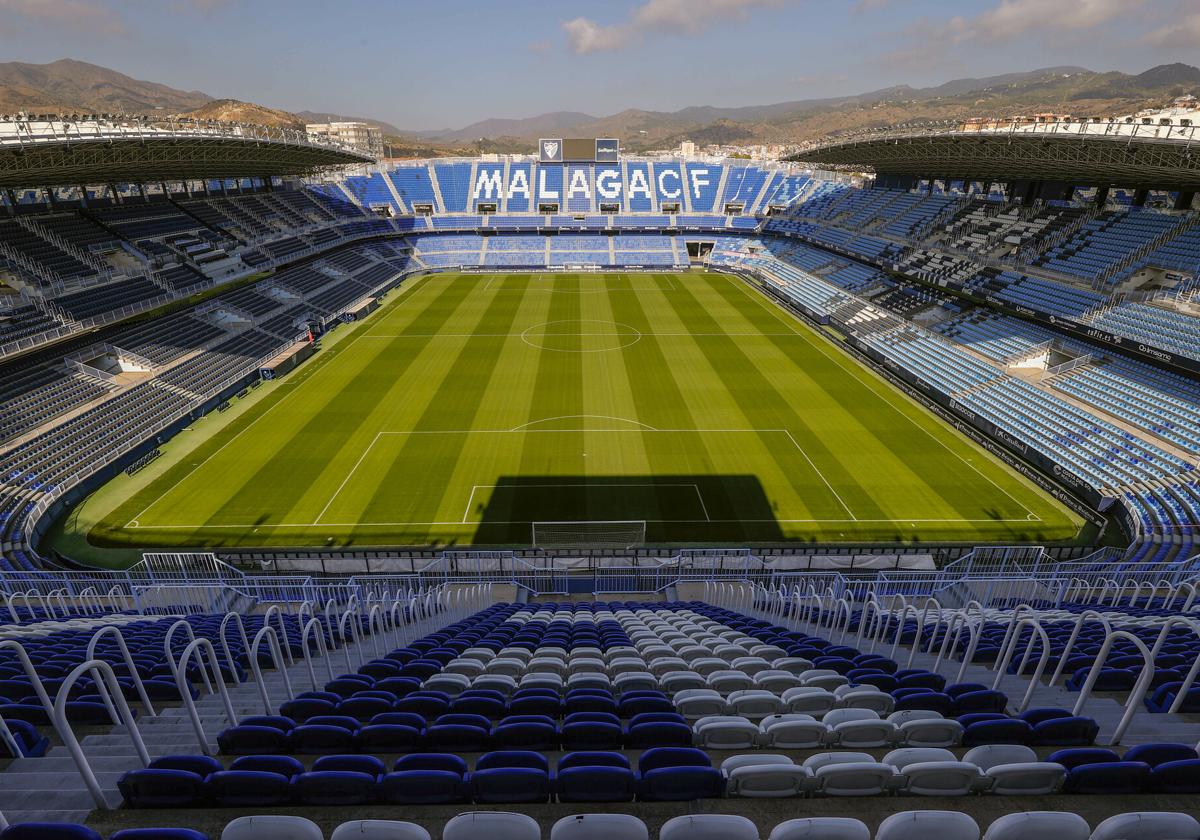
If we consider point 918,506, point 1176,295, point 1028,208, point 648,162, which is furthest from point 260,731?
point 648,162

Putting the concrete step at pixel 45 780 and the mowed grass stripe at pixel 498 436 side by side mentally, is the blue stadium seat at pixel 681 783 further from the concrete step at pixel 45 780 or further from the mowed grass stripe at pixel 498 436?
the mowed grass stripe at pixel 498 436

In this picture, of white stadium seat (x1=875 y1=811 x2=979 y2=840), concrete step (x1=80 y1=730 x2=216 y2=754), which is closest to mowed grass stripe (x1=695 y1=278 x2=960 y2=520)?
white stadium seat (x1=875 y1=811 x2=979 y2=840)

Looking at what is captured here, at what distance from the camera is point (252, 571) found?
19844mm

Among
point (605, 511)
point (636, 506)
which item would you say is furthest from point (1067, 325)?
point (605, 511)

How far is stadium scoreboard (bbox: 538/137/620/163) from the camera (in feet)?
277

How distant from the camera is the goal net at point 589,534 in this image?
21797 millimetres

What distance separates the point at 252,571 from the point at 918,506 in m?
24.3

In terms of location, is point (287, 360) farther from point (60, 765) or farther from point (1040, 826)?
point (1040, 826)

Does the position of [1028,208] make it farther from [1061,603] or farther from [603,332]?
[1061,603]

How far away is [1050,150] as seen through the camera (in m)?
32.7

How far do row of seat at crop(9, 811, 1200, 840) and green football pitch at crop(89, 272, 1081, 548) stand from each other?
18800mm

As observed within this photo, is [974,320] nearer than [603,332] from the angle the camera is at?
Yes

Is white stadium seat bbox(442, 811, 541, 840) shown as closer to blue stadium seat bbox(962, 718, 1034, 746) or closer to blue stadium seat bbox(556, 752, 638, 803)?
blue stadium seat bbox(556, 752, 638, 803)

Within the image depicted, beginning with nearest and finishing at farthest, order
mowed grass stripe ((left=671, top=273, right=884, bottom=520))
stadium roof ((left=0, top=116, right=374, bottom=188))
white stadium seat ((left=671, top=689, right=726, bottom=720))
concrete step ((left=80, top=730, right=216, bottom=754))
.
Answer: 1. concrete step ((left=80, top=730, right=216, bottom=754))
2. white stadium seat ((left=671, top=689, right=726, bottom=720))
3. mowed grass stripe ((left=671, top=273, right=884, bottom=520))
4. stadium roof ((left=0, top=116, right=374, bottom=188))
